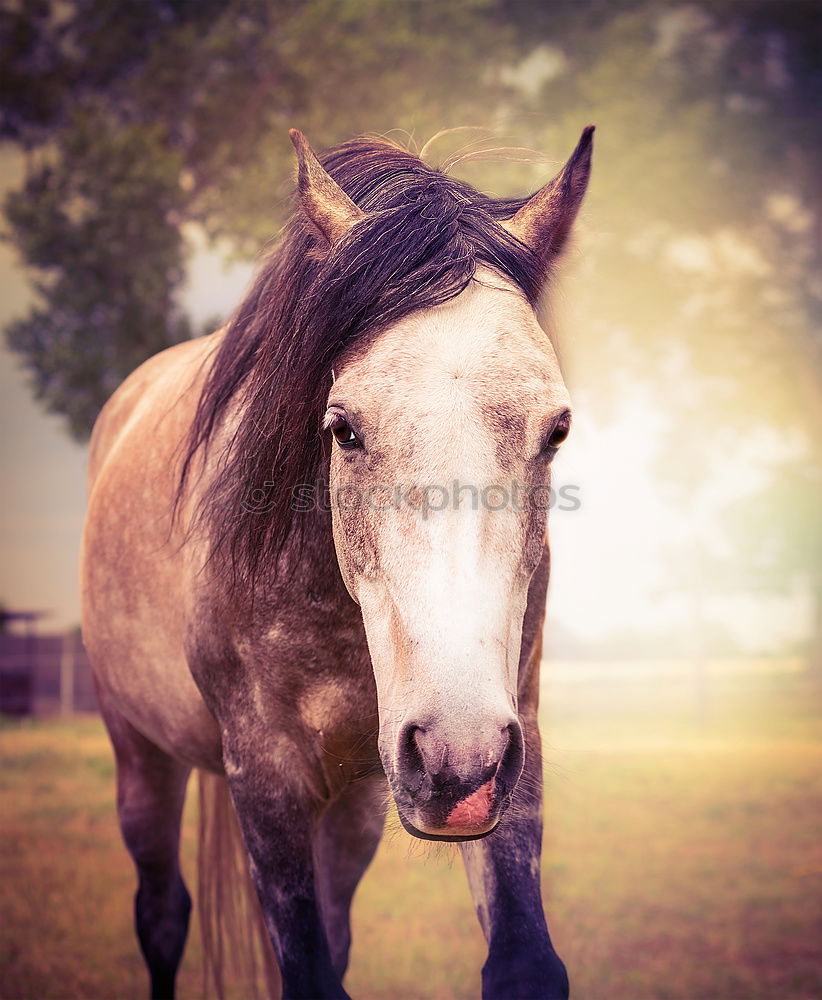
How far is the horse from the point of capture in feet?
4.61

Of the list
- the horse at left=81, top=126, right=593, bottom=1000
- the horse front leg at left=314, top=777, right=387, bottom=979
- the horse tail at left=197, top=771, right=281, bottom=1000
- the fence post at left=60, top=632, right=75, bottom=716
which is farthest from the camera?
the fence post at left=60, top=632, right=75, bottom=716

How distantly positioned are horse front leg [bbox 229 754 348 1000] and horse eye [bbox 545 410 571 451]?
0.98m

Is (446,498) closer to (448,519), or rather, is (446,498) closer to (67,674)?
(448,519)

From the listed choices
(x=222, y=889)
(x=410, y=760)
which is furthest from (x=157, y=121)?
(x=410, y=760)

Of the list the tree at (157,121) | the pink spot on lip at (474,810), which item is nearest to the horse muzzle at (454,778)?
the pink spot on lip at (474,810)

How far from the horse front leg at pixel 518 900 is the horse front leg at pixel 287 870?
0.37 metres

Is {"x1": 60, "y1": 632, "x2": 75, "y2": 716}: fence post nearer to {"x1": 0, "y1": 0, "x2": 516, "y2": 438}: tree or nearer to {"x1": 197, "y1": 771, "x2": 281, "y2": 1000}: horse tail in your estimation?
{"x1": 0, "y1": 0, "x2": 516, "y2": 438}: tree

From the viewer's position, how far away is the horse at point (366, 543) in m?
1.41

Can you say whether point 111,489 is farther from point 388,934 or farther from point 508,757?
point 388,934

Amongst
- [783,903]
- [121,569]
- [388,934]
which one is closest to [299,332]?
[121,569]

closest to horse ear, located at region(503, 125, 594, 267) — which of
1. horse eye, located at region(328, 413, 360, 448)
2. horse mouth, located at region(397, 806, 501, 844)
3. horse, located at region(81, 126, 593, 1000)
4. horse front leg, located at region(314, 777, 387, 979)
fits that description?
horse, located at region(81, 126, 593, 1000)

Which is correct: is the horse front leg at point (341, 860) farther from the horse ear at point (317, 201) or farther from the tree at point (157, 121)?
the tree at point (157, 121)

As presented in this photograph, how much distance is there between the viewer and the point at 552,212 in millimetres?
1863

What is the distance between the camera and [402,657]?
4.72ft
